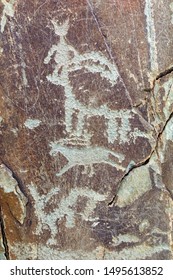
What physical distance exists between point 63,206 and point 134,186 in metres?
0.22

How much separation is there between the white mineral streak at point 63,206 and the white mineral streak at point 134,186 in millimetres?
58

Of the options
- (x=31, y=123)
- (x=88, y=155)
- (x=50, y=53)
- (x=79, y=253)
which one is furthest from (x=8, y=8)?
(x=79, y=253)

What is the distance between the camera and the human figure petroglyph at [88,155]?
145 centimetres

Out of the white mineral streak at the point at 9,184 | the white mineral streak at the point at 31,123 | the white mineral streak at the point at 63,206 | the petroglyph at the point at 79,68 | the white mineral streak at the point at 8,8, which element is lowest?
the white mineral streak at the point at 63,206

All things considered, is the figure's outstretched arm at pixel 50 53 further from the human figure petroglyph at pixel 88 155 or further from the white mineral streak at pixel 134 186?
the white mineral streak at pixel 134 186

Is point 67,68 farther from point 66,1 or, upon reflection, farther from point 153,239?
point 153,239

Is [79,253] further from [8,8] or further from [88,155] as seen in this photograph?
[8,8]

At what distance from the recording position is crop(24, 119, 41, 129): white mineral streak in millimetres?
1441

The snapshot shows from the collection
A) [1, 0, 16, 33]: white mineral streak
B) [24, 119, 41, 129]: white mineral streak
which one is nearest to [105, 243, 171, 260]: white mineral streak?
[24, 119, 41, 129]: white mineral streak

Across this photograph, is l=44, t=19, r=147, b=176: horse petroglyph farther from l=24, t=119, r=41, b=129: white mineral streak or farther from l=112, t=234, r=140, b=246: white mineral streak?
l=112, t=234, r=140, b=246: white mineral streak

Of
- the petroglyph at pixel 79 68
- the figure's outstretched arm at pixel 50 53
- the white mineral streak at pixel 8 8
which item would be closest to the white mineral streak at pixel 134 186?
the petroglyph at pixel 79 68

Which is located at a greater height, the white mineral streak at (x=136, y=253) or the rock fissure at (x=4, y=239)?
the rock fissure at (x=4, y=239)

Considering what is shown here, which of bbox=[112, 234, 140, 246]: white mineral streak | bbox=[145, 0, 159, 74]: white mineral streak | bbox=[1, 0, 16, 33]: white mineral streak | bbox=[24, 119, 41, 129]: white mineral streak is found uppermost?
bbox=[1, 0, 16, 33]: white mineral streak

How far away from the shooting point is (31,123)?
1.44 m
